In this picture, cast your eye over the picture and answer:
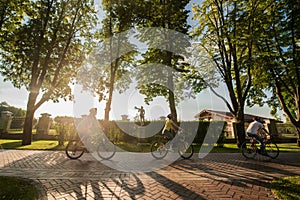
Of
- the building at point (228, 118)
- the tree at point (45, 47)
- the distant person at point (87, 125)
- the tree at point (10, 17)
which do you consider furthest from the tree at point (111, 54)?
the building at point (228, 118)

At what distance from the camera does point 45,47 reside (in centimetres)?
1457

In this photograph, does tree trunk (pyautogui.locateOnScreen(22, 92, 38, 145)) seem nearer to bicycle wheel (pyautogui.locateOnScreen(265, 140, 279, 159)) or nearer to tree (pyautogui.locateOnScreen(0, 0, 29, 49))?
tree (pyautogui.locateOnScreen(0, 0, 29, 49))

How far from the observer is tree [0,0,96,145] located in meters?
14.3

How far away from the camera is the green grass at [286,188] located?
12.3 feet

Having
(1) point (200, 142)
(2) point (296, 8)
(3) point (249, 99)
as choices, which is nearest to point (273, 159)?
(1) point (200, 142)

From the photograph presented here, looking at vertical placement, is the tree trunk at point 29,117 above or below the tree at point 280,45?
below

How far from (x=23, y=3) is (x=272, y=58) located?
21.6 meters

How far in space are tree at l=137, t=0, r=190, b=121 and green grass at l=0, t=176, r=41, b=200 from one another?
1324 cm

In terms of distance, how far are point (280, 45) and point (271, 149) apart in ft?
34.5

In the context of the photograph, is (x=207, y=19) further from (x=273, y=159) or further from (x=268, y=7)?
(x=273, y=159)

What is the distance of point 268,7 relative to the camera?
14.3m

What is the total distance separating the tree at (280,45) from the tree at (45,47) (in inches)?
635

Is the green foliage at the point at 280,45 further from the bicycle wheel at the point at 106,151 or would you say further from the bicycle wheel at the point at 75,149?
the bicycle wheel at the point at 75,149

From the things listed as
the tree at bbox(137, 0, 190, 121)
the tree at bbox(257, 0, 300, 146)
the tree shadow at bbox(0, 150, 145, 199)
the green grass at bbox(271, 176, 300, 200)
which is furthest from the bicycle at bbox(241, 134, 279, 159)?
the tree at bbox(137, 0, 190, 121)
